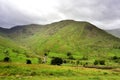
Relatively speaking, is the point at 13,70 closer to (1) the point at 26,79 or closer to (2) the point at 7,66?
(2) the point at 7,66

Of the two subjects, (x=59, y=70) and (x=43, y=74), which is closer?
(x=43, y=74)

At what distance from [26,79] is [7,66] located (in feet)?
49.6

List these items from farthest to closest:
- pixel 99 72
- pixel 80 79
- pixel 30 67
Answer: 1. pixel 99 72
2. pixel 30 67
3. pixel 80 79

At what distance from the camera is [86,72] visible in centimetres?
6631

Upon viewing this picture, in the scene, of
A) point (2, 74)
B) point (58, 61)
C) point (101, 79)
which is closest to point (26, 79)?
point (2, 74)

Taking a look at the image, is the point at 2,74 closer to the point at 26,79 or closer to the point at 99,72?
the point at 26,79

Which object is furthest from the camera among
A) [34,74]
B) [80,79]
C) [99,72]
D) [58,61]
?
[58,61]

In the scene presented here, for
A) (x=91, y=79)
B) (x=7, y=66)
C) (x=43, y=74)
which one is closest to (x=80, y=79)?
(x=91, y=79)

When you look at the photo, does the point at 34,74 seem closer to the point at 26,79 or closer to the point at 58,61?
the point at 26,79

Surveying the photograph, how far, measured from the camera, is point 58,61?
15500 centimetres

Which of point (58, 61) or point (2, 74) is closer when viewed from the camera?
point (2, 74)

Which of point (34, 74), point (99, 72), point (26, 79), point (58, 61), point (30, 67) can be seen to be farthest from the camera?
point (58, 61)

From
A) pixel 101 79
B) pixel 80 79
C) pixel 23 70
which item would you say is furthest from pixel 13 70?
pixel 101 79

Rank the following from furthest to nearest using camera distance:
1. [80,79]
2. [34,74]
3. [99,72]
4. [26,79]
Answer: [99,72] → [34,74] → [80,79] → [26,79]
